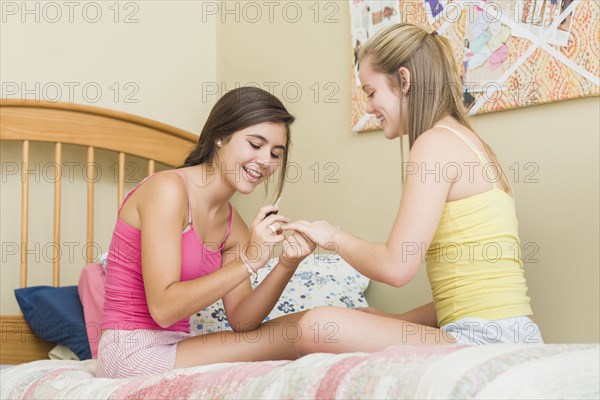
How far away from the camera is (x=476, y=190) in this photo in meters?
1.35

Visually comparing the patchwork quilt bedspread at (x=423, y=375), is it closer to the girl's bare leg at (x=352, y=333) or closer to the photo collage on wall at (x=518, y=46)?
the girl's bare leg at (x=352, y=333)

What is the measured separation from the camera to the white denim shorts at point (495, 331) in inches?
51.1

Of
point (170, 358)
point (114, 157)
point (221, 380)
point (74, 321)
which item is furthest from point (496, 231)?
point (114, 157)

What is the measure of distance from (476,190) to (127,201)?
699 millimetres

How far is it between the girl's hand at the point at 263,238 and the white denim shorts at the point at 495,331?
363 mm

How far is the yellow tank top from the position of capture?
1329 millimetres

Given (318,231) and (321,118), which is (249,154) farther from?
(321,118)

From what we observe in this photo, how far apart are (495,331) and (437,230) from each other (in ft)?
0.66

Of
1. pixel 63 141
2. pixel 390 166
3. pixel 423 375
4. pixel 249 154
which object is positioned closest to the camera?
pixel 423 375

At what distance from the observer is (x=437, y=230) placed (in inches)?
53.9

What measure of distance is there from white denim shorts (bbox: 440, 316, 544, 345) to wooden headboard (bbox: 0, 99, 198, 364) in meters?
1.25

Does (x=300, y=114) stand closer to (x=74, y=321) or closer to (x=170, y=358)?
(x=74, y=321)
